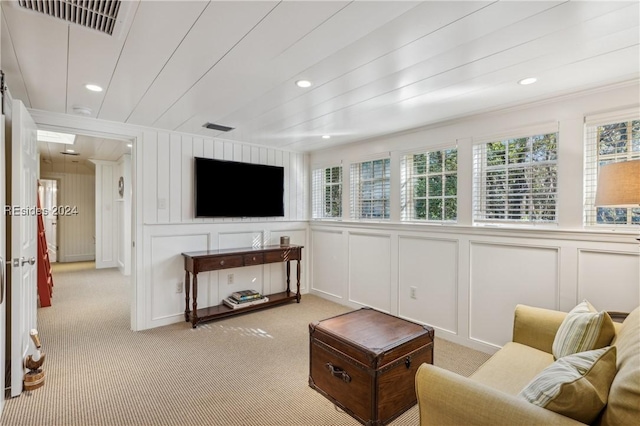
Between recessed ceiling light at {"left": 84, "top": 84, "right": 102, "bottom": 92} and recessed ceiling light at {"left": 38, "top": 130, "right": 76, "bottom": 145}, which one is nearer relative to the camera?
recessed ceiling light at {"left": 84, "top": 84, "right": 102, "bottom": 92}

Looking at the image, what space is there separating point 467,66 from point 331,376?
2.19 meters

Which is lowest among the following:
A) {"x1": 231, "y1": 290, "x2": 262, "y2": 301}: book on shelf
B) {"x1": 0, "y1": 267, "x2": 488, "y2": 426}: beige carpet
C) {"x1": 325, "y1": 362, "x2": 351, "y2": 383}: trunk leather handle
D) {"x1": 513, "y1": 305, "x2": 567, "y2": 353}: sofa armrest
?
{"x1": 0, "y1": 267, "x2": 488, "y2": 426}: beige carpet

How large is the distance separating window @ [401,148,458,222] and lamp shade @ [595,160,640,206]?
1494 mm

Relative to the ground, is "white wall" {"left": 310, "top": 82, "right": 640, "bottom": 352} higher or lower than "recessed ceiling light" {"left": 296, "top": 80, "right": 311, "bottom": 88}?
lower

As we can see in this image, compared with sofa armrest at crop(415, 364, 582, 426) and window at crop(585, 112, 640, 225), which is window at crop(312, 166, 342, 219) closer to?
window at crop(585, 112, 640, 225)

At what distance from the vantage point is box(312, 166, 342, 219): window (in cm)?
467

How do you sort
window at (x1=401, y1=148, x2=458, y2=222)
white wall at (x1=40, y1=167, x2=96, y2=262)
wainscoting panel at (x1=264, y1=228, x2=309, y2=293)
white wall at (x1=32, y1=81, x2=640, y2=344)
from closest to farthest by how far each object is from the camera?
white wall at (x1=32, y1=81, x2=640, y2=344), window at (x1=401, y1=148, x2=458, y2=222), wainscoting panel at (x1=264, y1=228, x2=309, y2=293), white wall at (x1=40, y1=167, x2=96, y2=262)

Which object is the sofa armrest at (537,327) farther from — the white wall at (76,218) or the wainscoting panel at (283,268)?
the white wall at (76,218)

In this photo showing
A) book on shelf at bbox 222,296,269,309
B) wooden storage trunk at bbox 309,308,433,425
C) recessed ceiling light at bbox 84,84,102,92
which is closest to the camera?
wooden storage trunk at bbox 309,308,433,425

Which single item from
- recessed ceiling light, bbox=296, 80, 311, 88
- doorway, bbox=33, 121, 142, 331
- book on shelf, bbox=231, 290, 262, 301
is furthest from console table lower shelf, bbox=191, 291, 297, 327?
recessed ceiling light, bbox=296, 80, 311, 88

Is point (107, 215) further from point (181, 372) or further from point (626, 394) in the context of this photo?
point (626, 394)

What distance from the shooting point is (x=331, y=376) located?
2098mm

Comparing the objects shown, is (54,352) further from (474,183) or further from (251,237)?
(474,183)

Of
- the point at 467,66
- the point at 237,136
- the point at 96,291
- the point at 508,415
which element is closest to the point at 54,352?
the point at 96,291
